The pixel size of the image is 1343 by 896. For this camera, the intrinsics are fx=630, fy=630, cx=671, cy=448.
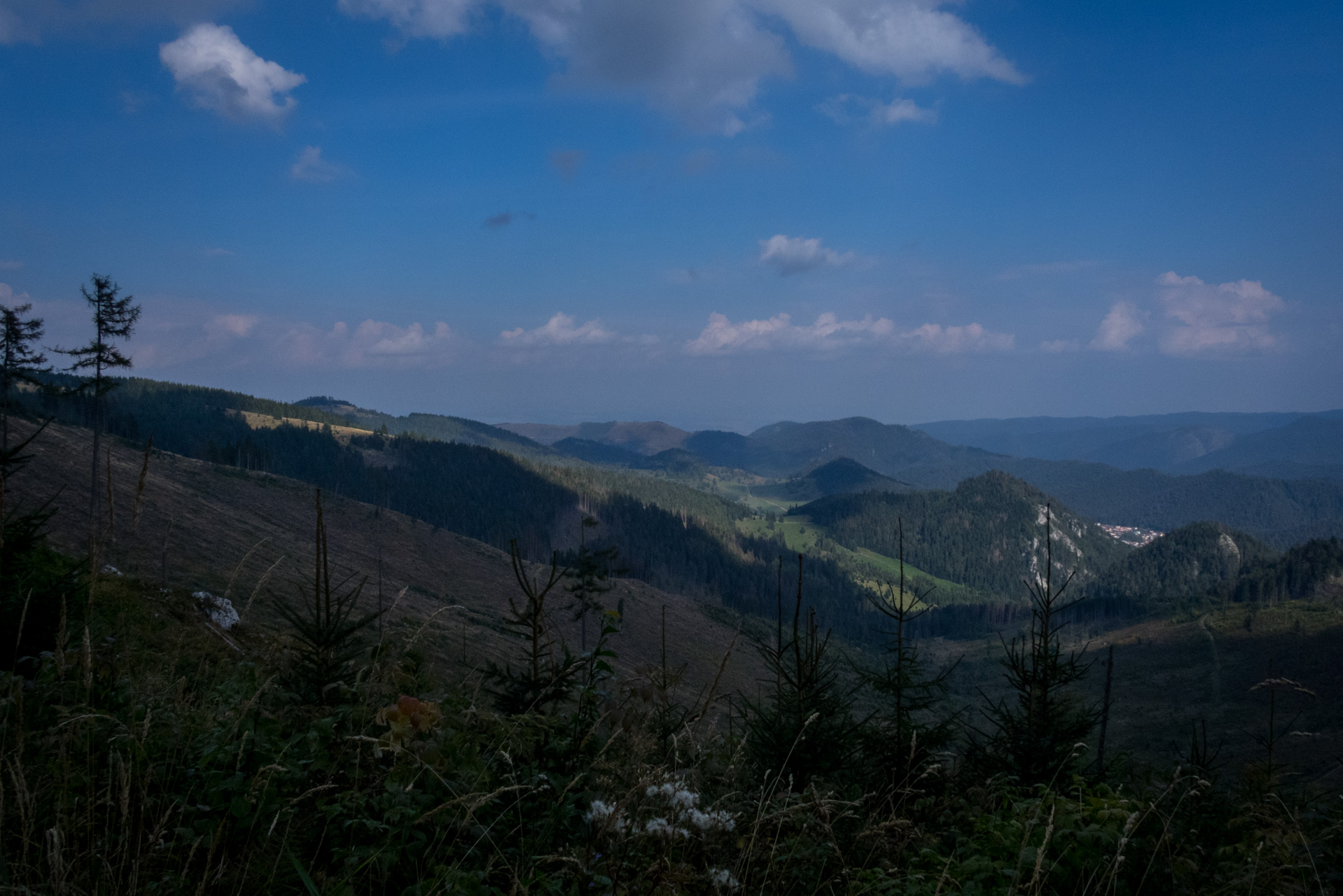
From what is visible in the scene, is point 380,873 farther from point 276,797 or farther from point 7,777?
point 7,777

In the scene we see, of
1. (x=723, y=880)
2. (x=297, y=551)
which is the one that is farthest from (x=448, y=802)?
(x=297, y=551)

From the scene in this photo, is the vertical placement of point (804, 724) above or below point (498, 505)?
above

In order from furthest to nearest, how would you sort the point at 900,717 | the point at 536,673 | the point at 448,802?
1. the point at 900,717
2. the point at 536,673
3. the point at 448,802

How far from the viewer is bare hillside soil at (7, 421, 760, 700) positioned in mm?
38094

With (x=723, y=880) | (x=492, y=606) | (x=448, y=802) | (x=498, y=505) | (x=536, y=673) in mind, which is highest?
(x=448, y=802)

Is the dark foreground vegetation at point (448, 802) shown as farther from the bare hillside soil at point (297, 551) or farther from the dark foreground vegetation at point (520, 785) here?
the bare hillside soil at point (297, 551)

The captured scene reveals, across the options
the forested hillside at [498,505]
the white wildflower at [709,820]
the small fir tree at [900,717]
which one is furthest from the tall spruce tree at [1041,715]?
the forested hillside at [498,505]

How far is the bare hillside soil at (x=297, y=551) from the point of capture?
3809 centimetres

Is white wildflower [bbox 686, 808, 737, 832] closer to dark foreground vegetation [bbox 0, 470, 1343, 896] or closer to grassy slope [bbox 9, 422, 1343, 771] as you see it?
dark foreground vegetation [bbox 0, 470, 1343, 896]

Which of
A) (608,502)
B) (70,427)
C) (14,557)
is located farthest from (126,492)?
(608,502)

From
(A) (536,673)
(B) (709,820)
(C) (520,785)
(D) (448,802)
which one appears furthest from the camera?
(A) (536,673)

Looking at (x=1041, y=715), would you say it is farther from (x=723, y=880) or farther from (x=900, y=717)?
(x=723, y=880)

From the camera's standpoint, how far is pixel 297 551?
67.2m

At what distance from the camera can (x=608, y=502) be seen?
198875 millimetres
